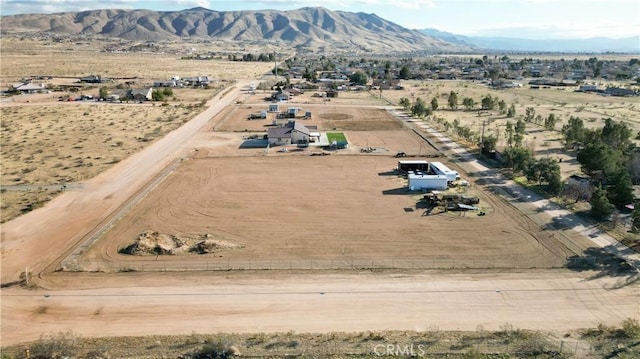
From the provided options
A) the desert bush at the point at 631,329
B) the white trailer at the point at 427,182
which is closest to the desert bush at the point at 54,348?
the desert bush at the point at 631,329

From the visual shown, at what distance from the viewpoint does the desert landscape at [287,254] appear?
1606 cm

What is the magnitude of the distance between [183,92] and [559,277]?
239 ft

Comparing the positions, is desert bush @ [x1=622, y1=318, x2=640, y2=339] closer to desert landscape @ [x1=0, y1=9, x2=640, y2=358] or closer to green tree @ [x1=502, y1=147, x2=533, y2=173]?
desert landscape @ [x1=0, y1=9, x2=640, y2=358]

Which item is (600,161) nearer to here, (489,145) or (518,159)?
(518,159)

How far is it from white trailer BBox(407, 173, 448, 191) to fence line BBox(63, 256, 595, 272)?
9.81 m

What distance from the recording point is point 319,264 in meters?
20.8

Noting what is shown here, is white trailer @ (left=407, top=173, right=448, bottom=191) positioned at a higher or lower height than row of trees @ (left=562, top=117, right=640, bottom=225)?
lower

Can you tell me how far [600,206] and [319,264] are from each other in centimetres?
1709

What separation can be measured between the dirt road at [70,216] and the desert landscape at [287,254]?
13 centimetres

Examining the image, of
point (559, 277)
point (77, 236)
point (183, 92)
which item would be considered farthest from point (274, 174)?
point (183, 92)

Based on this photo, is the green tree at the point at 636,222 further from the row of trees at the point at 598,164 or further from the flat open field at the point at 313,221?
the flat open field at the point at 313,221

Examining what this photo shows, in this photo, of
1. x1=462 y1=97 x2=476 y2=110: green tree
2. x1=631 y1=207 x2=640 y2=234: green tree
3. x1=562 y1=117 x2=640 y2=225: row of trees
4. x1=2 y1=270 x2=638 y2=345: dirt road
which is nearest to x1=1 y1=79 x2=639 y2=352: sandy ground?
x1=2 y1=270 x2=638 y2=345: dirt road

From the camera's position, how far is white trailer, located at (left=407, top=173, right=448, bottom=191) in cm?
3066

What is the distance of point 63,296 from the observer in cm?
1828
